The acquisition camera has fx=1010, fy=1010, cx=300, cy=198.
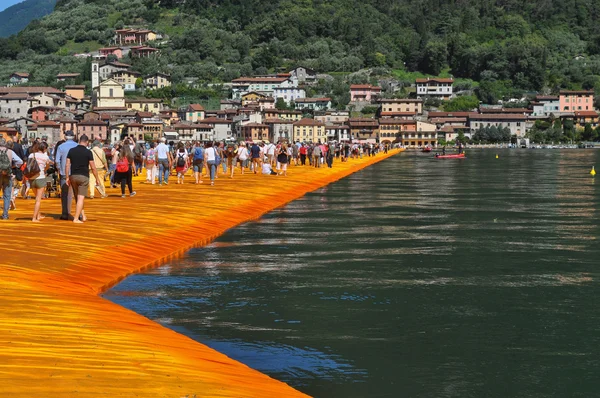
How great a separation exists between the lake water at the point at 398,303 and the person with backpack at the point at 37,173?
136 inches

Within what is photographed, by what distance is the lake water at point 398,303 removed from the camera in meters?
10.4

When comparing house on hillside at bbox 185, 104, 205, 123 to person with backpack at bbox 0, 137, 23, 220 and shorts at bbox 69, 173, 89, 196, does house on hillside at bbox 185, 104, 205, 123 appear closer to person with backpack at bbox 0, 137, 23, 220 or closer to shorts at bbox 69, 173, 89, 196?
person with backpack at bbox 0, 137, 23, 220

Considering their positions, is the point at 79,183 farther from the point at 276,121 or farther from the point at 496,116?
the point at 496,116

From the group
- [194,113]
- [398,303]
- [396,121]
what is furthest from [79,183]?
[396,121]

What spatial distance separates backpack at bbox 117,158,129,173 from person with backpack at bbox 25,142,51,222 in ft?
9.66

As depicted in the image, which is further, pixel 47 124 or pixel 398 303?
pixel 47 124

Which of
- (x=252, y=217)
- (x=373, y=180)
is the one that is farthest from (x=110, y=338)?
(x=373, y=180)

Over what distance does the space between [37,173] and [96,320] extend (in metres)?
11.1

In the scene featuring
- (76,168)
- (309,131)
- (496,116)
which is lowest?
(309,131)

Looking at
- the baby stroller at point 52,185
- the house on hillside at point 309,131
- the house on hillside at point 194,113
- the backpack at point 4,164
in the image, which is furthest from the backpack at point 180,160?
the house on hillside at point 194,113

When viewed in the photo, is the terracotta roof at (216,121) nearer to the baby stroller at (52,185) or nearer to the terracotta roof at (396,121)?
the terracotta roof at (396,121)

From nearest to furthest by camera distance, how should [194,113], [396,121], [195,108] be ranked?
[195,108] → [396,121] → [194,113]

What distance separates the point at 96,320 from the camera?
39.1 feet

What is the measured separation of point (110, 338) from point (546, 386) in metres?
4.57
